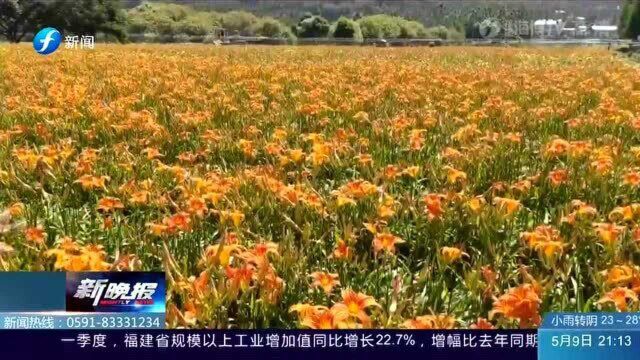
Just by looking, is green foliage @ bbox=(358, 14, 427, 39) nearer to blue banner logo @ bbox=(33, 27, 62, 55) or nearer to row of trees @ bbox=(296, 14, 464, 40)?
row of trees @ bbox=(296, 14, 464, 40)

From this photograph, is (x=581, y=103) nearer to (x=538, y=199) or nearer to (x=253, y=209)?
(x=538, y=199)

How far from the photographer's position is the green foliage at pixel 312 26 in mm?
2009

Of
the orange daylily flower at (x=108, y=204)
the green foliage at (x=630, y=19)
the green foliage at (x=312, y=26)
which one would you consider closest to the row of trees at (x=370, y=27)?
the green foliage at (x=312, y=26)

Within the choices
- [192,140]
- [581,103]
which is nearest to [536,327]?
[192,140]

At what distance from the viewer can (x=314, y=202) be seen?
1980 mm

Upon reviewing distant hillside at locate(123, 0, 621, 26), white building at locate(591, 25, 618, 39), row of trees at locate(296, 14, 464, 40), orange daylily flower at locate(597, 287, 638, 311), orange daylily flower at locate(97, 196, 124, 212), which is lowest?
orange daylily flower at locate(597, 287, 638, 311)

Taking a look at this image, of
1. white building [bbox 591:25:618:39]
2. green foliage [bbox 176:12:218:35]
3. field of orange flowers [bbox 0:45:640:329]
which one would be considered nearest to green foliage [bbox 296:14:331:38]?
green foliage [bbox 176:12:218:35]

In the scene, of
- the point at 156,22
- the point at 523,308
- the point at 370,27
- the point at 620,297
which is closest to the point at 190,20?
the point at 156,22

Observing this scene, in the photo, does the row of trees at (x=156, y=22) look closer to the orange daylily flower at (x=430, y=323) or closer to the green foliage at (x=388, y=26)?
the green foliage at (x=388, y=26)

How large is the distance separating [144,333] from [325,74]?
169 inches

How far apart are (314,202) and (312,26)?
595 mm

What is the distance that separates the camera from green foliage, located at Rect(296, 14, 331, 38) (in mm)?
2009

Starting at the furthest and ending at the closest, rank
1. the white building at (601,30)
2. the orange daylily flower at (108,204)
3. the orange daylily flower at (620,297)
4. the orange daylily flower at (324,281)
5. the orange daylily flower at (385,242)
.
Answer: the white building at (601,30), the orange daylily flower at (108,204), the orange daylily flower at (385,242), the orange daylily flower at (324,281), the orange daylily flower at (620,297)

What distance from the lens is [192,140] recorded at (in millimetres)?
3131
